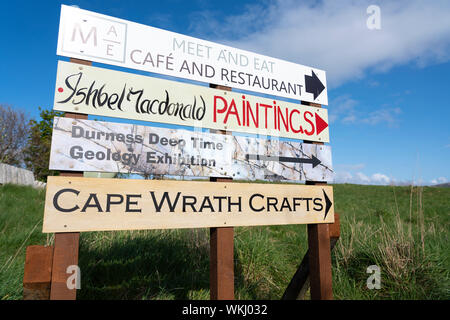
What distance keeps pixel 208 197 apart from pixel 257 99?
104 cm

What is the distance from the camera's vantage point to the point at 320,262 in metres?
2.56

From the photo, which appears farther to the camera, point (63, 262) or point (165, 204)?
point (165, 204)

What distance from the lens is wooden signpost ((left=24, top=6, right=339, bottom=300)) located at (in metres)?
1.82

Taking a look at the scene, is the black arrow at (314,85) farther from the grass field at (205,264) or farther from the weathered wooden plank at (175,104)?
the grass field at (205,264)

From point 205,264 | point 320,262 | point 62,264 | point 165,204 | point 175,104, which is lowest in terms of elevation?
point 205,264

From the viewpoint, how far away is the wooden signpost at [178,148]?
5.97ft

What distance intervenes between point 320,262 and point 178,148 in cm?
172

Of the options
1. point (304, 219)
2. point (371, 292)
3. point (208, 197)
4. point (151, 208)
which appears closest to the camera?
point (151, 208)

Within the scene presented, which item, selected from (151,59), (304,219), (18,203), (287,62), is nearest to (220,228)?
(304,219)

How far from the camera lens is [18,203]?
19.6 ft

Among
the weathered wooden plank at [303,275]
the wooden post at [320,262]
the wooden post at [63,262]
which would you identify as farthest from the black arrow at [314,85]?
the wooden post at [63,262]

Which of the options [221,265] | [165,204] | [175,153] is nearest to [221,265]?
[221,265]

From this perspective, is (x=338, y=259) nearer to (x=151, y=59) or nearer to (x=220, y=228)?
(x=220, y=228)

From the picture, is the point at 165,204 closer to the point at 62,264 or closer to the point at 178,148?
the point at 178,148
